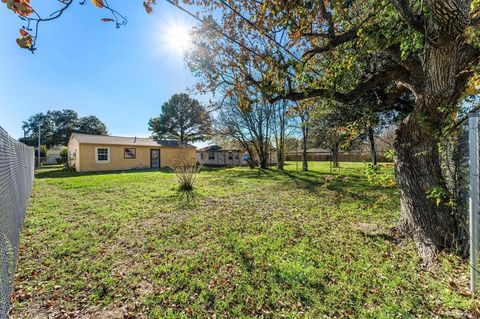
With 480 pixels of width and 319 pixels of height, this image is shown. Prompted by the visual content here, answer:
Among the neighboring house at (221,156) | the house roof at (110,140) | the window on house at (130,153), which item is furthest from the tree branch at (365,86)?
the neighboring house at (221,156)

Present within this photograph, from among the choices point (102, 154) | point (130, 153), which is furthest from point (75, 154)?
point (130, 153)

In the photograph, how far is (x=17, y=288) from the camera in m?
2.66

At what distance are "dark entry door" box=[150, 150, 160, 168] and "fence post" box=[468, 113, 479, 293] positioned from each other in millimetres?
21247

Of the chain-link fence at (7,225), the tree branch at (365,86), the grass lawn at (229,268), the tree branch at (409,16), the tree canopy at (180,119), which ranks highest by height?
the tree canopy at (180,119)

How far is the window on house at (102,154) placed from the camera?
17.2 m

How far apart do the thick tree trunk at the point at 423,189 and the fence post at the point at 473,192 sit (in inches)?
24.4

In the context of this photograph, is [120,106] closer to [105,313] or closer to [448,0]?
[105,313]

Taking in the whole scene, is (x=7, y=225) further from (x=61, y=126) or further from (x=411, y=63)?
(x=61, y=126)

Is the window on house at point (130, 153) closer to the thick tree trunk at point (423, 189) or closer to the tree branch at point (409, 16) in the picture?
the thick tree trunk at point (423, 189)

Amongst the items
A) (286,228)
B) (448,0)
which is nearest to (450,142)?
(448,0)

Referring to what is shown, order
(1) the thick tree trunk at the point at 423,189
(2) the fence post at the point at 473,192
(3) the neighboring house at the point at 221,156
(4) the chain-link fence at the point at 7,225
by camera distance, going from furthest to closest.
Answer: (3) the neighboring house at the point at 221,156, (1) the thick tree trunk at the point at 423,189, (2) the fence post at the point at 473,192, (4) the chain-link fence at the point at 7,225

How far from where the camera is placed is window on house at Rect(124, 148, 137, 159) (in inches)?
742

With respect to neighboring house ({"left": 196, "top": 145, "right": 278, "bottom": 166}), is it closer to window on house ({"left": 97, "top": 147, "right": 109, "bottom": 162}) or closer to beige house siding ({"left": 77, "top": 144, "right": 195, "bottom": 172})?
beige house siding ({"left": 77, "top": 144, "right": 195, "bottom": 172})

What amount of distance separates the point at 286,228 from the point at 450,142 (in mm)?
3049
